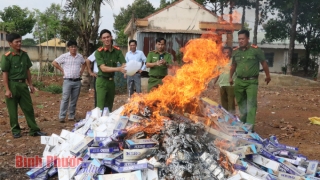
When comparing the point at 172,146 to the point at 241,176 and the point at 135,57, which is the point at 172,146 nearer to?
the point at 241,176

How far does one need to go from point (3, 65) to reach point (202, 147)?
13.9ft

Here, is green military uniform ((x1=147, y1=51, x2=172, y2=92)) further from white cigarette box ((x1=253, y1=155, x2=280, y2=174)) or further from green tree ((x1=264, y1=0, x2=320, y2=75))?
green tree ((x1=264, y1=0, x2=320, y2=75))

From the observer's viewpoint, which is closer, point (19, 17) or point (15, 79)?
point (15, 79)

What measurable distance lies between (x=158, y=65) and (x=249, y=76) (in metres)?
1.90

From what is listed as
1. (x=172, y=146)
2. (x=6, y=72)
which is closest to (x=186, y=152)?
(x=172, y=146)

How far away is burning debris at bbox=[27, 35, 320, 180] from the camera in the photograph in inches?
156

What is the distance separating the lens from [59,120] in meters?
7.96

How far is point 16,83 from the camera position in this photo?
20.5 feet

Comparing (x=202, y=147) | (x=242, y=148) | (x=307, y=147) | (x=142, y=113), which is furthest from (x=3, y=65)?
(x=307, y=147)

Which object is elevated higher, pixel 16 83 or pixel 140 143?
pixel 16 83

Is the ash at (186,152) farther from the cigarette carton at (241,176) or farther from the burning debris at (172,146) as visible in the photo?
the cigarette carton at (241,176)

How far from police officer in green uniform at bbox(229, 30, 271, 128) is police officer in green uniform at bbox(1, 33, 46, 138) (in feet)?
14.2

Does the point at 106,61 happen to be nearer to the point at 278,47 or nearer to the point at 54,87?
the point at 54,87

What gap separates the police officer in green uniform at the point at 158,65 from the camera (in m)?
6.93
